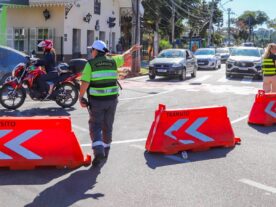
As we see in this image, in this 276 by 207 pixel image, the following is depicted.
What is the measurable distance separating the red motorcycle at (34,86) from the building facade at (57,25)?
48.1ft

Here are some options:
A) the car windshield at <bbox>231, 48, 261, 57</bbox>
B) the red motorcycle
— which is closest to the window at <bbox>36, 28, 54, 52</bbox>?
the car windshield at <bbox>231, 48, 261, 57</bbox>

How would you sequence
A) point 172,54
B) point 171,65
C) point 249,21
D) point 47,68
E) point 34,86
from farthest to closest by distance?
point 249,21, point 172,54, point 171,65, point 47,68, point 34,86

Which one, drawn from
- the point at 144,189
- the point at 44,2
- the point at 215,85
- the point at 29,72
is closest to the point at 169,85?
the point at 215,85

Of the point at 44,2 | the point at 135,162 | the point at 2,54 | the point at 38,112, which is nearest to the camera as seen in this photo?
the point at 135,162

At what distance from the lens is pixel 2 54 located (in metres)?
15.2

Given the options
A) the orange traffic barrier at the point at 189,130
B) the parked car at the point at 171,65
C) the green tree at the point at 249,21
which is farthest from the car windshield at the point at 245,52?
the green tree at the point at 249,21

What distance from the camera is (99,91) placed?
6746 mm

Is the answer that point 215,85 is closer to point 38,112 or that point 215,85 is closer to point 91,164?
point 38,112

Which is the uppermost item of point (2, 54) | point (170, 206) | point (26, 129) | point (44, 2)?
point (44, 2)

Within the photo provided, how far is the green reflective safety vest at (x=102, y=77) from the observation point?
21.9 feet

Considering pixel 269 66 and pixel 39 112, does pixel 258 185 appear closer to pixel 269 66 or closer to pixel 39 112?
pixel 269 66

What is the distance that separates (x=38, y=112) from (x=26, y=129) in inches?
198

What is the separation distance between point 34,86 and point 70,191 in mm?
6487

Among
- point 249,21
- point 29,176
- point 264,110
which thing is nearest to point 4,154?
point 29,176
